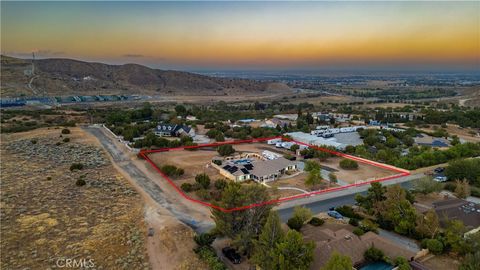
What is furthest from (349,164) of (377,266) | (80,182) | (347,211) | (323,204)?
(80,182)

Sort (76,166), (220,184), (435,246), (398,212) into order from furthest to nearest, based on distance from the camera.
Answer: (76,166)
(220,184)
(398,212)
(435,246)

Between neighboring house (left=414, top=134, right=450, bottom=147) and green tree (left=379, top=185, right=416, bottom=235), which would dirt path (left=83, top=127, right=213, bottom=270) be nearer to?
green tree (left=379, top=185, right=416, bottom=235)

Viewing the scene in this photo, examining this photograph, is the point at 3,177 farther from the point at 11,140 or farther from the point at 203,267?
the point at 203,267

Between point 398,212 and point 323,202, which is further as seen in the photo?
point 323,202

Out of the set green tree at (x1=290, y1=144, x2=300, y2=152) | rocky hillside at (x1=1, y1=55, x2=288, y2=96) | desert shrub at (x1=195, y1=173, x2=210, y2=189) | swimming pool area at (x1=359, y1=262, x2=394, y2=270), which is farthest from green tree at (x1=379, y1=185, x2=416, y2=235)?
rocky hillside at (x1=1, y1=55, x2=288, y2=96)

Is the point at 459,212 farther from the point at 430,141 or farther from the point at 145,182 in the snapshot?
the point at 430,141

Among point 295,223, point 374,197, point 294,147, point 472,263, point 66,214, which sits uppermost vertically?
point 472,263

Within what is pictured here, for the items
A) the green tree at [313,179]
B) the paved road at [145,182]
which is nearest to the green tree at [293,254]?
the paved road at [145,182]
